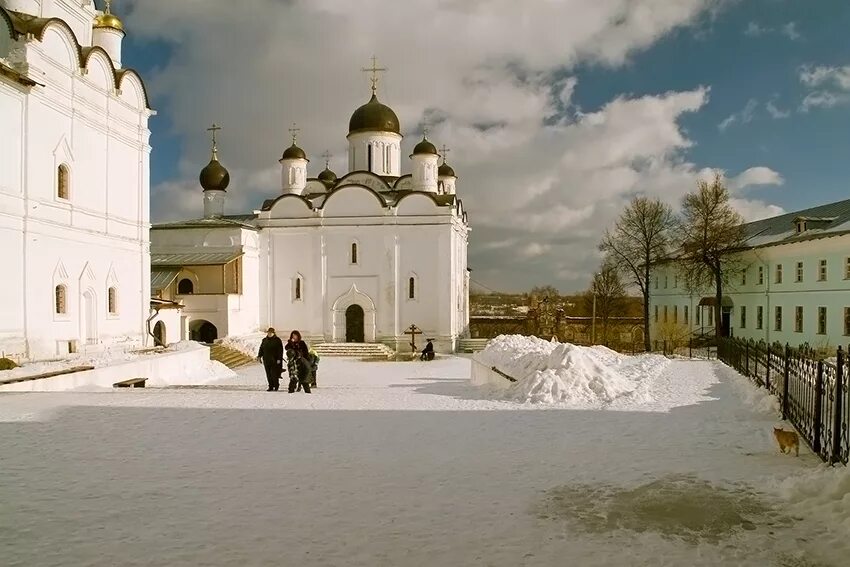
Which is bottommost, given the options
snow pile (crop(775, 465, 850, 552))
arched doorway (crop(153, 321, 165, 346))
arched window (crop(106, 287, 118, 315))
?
snow pile (crop(775, 465, 850, 552))

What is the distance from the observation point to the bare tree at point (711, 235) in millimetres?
30625

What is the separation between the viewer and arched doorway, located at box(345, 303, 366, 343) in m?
31.3

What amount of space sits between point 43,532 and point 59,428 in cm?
376

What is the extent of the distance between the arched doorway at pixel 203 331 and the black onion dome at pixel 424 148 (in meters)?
12.8

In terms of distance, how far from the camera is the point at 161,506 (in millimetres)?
5074

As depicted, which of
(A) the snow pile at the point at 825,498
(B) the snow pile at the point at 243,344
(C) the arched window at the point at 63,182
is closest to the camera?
(A) the snow pile at the point at 825,498

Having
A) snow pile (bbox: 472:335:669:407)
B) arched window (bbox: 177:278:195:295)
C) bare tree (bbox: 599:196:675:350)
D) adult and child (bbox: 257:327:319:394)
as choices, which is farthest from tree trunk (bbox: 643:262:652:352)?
adult and child (bbox: 257:327:319:394)

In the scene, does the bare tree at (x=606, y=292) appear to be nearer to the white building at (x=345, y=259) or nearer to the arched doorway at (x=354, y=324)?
the white building at (x=345, y=259)

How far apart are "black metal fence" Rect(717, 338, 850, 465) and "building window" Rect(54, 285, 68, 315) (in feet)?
51.8

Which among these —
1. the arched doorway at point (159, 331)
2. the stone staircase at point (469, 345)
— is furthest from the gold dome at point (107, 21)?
the stone staircase at point (469, 345)

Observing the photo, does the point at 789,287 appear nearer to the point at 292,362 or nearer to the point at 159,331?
the point at 292,362

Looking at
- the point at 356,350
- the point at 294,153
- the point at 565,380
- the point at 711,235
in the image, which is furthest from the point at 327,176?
the point at 565,380

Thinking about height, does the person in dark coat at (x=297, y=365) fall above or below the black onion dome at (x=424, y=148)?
below

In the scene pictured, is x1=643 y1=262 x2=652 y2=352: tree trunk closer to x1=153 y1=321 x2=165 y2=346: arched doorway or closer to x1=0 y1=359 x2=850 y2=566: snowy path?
x1=153 y1=321 x2=165 y2=346: arched doorway
